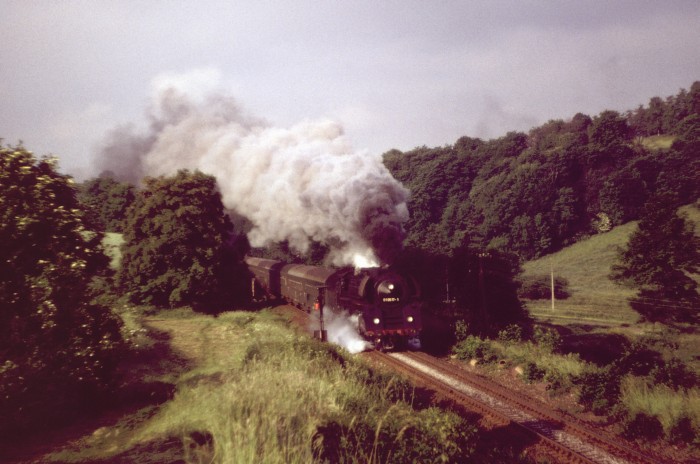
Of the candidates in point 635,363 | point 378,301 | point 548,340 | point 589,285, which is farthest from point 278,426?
point 589,285

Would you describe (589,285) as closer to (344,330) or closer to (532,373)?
(532,373)

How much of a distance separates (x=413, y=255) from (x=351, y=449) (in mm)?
24624

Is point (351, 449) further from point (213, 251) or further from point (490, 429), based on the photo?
point (213, 251)

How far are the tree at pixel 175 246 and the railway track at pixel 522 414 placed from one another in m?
12.9

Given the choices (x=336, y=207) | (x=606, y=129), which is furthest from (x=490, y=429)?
(x=606, y=129)

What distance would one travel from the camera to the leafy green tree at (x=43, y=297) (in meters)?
7.00

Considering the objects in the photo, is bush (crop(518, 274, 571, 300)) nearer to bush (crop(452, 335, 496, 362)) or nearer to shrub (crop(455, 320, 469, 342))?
shrub (crop(455, 320, 469, 342))

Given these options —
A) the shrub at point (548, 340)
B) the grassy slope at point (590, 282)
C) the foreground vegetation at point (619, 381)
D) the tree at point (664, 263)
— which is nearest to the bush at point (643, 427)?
the foreground vegetation at point (619, 381)

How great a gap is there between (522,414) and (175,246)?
67.5 feet

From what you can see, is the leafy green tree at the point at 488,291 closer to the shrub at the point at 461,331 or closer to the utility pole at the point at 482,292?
the utility pole at the point at 482,292

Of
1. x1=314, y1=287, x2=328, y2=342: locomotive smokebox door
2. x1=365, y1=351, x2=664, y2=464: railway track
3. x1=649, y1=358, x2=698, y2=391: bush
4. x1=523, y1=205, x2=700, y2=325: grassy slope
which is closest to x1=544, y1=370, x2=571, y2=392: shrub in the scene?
x1=365, y1=351, x2=664, y2=464: railway track

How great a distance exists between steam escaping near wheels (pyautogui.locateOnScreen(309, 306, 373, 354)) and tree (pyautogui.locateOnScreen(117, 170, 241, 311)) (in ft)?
26.3

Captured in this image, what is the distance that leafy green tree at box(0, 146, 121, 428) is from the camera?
23.0 feet

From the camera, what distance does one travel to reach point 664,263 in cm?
3319
